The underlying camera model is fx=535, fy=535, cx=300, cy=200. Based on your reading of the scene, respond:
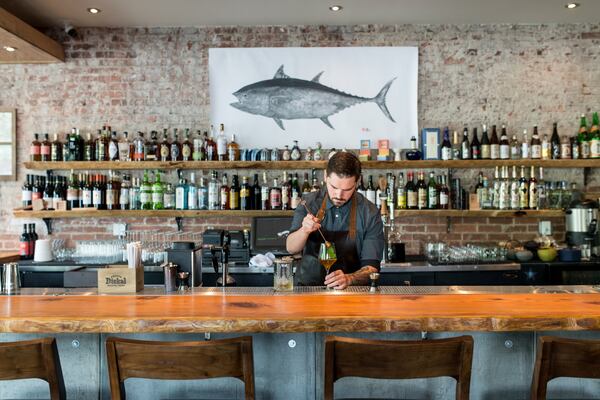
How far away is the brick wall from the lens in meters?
5.45

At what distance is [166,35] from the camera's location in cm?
548

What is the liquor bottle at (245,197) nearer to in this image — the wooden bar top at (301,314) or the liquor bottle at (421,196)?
the liquor bottle at (421,196)

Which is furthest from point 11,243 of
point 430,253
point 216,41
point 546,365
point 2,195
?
point 546,365

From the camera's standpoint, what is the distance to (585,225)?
5.18 metres

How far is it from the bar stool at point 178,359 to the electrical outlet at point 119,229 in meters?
3.95

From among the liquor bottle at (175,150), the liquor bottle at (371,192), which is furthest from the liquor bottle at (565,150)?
the liquor bottle at (175,150)

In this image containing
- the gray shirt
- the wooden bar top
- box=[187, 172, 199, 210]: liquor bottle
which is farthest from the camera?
box=[187, 172, 199, 210]: liquor bottle

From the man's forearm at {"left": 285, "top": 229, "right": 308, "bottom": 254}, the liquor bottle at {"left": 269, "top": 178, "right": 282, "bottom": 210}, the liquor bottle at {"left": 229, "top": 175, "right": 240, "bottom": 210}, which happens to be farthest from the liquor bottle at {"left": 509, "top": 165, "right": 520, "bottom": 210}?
the man's forearm at {"left": 285, "top": 229, "right": 308, "bottom": 254}

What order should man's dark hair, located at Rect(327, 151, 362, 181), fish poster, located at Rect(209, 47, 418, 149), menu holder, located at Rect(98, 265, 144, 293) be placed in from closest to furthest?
menu holder, located at Rect(98, 265, 144, 293), man's dark hair, located at Rect(327, 151, 362, 181), fish poster, located at Rect(209, 47, 418, 149)

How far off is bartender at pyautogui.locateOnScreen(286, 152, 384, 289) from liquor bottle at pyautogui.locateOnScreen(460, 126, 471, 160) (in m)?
2.38

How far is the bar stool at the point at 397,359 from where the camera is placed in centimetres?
165

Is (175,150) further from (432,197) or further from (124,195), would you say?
(432,197)

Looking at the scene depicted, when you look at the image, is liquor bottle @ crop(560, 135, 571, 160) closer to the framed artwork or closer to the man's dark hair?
the man's dark hair

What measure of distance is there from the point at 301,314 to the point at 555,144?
170 inches
